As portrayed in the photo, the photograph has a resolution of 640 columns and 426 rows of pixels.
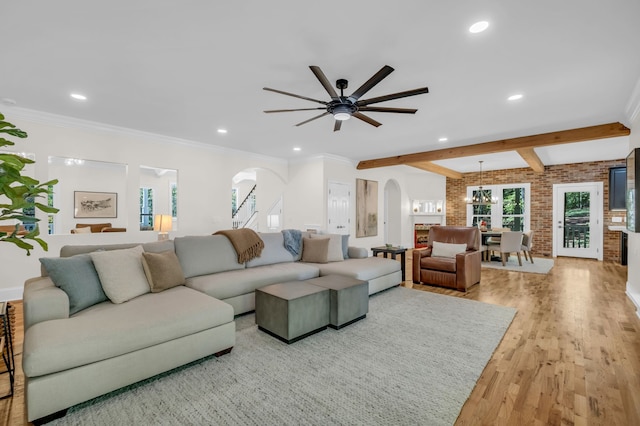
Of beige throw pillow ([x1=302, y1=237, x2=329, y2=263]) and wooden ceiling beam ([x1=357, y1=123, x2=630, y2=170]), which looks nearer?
wooden ceiling beam ([x1=357, y1=123, x2=630, y2=170])

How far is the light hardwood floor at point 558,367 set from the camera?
1793 mm

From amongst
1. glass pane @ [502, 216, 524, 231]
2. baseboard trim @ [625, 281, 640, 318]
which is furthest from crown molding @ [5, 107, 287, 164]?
glass pane @ [502, 216, 524, 231]

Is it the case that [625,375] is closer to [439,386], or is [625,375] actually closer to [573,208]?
[439,386]

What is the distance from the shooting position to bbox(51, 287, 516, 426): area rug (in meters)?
1.75

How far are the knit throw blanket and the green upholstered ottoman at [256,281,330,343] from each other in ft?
3.33

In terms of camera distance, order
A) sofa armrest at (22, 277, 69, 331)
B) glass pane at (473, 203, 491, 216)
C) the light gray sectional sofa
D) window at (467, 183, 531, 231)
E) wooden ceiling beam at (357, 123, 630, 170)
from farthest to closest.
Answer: glass pane at (473, 203, 491, 216) < window at (467, 183, 531, 231) < wooden ceiling beam at (357, 123, 630, 170) < sofa armrest at (22, 277, 69, 331) < the light gray sectional sofa

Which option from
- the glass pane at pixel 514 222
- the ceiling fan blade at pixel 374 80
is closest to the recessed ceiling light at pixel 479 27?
the ceiling fan blade at pixel 374 80

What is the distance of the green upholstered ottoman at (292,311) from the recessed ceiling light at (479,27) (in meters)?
2.54

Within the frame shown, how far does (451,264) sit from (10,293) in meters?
6.26

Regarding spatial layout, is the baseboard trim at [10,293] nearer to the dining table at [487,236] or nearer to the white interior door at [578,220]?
the dining table at [487,236]

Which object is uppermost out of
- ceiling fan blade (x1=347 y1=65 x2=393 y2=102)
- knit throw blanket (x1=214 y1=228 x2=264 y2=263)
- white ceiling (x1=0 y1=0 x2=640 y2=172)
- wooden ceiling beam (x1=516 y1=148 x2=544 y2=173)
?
white ceiling (x1=0 y1=0 x2=640 y2=172)

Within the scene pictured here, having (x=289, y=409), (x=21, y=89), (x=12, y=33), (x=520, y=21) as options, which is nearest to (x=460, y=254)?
(x=520, y=21)

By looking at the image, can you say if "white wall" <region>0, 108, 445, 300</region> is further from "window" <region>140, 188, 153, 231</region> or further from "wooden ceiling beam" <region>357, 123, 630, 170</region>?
"wooden ceiling beam" <region>357, 123, 630, 170</region>

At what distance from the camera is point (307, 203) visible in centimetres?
719
